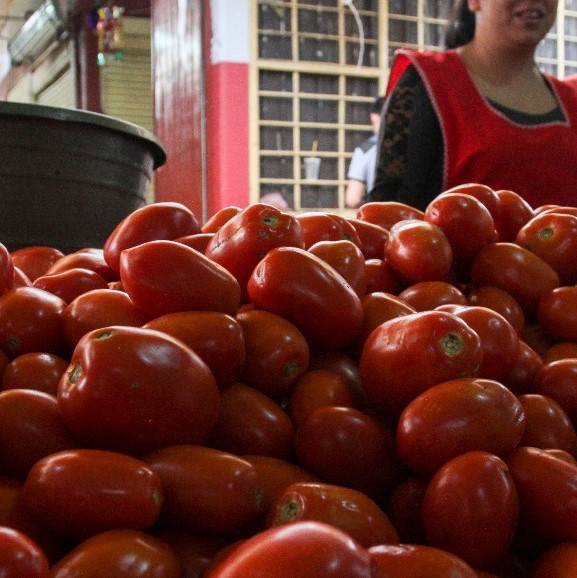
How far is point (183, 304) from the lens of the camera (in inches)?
26.2

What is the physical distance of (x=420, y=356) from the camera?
0.61 meters

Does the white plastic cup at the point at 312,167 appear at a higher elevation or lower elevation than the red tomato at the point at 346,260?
higher

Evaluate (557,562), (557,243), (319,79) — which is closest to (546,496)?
(557,562)

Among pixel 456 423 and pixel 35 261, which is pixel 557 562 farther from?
pixel 35 261

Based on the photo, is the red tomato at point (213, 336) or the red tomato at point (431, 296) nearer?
the red tomato at point (213, 336)

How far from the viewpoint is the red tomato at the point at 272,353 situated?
66cm

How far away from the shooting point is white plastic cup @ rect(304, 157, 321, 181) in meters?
5.34

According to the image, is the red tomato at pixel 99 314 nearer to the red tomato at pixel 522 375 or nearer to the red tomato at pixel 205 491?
the red tomato at pixel 205 491

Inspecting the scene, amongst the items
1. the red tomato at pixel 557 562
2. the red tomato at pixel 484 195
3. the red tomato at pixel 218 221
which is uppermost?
the red tomato at pixel 484 195

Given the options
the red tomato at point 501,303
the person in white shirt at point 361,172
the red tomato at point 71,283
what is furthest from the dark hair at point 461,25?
the person in white shirt at point 361,172

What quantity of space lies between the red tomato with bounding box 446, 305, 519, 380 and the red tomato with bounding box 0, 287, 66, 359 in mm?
358

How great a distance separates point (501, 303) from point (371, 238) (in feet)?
0.62

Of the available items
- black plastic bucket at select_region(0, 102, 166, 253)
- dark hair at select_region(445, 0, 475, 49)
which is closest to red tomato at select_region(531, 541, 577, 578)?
black plastic bucket at select_region(0, 102, 166, 253)

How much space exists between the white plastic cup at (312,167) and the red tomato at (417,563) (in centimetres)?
497
